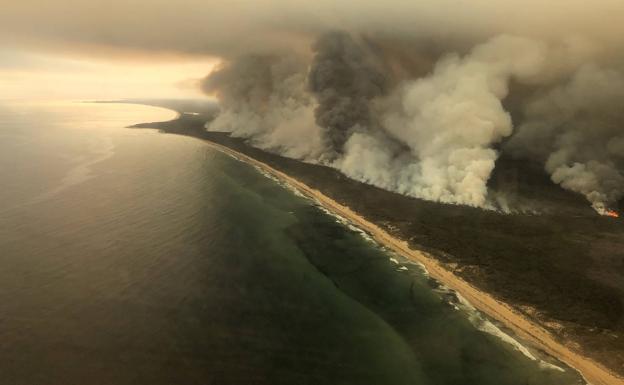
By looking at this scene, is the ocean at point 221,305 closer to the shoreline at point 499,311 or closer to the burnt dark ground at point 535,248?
the shoreline at point 499,311

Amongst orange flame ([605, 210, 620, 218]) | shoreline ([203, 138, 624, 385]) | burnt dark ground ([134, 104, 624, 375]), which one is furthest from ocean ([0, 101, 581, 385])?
orange flame ([605, 210, 620, 218])

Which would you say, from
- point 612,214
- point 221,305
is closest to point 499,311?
point 221,305

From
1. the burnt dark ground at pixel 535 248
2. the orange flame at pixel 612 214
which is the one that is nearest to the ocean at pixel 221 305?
the burnt dark ground at pixel 535 248

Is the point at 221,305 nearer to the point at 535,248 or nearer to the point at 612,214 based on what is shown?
the point at 535,248

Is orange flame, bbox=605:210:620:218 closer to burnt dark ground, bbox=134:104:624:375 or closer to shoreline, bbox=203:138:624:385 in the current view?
burnt dark ground, bbox=134:104:624:375

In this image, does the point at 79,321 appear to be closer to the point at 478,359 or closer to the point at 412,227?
the point at 478,359

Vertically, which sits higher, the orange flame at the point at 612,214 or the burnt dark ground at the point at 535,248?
the orange flame at the point at 612,214
